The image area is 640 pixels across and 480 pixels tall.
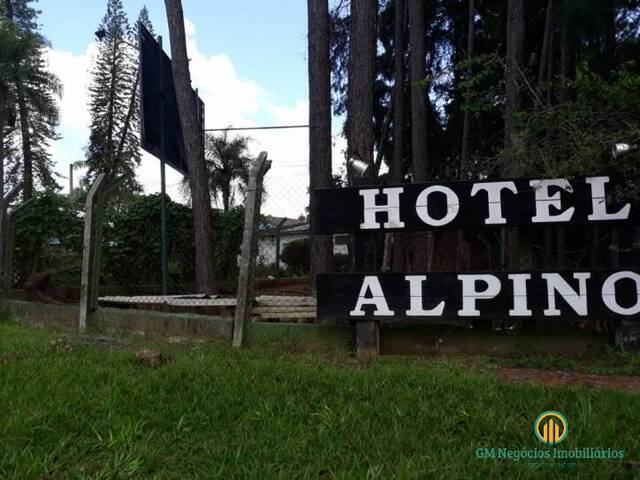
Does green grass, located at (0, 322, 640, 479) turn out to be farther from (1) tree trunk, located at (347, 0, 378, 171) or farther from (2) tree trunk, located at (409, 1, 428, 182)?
(2) tree trunk, located at (409, 1, 428, 182)

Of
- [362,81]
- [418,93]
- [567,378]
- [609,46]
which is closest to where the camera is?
[567,378]

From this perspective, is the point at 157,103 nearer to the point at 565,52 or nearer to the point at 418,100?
the point at 418,100

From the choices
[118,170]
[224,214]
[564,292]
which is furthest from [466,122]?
[118,170]

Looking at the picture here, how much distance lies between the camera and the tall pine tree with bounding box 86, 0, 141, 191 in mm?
38562

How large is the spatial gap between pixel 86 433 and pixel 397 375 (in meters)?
2.13

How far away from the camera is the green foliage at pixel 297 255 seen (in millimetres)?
16739

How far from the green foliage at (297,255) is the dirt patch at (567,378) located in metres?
11.8

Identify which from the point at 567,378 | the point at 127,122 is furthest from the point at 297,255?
the point at 127,122

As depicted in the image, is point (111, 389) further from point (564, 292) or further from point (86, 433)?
point (564, 292)

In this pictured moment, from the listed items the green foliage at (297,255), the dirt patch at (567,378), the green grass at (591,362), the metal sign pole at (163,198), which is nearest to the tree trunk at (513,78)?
the green grass at (591,362)

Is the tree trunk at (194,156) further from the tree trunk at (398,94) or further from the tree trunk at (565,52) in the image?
the tree trunk at (565,52)

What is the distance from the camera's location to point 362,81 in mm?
7312

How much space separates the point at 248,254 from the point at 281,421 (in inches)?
98.6

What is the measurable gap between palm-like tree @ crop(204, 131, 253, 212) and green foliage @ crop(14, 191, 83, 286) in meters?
25.5
